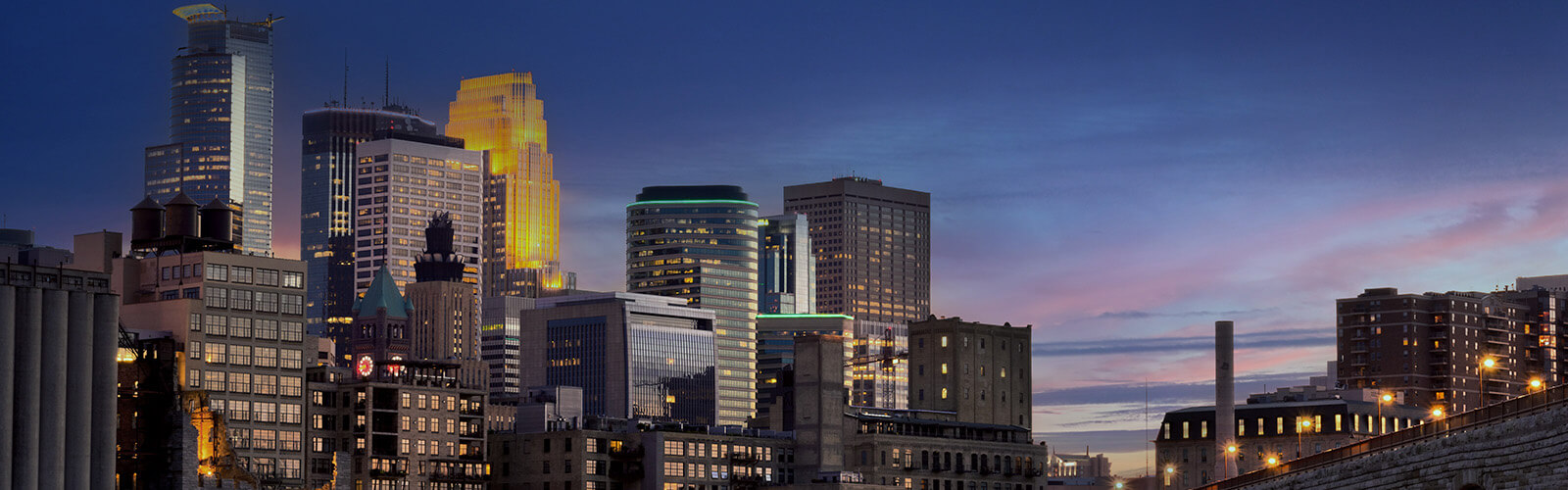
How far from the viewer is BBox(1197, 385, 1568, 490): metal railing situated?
9050 cm

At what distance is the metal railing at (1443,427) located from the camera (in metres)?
90.5

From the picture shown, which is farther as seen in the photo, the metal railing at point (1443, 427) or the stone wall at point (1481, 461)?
the metal railing at point (1443, 427)

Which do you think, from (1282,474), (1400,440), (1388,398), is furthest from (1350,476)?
(1388,398)

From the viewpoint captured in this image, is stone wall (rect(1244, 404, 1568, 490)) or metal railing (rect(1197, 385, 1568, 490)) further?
metal railing (rect(1197, 385, 1568, 490))

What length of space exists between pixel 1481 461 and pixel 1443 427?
620 centimetres

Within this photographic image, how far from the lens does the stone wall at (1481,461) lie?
8619 cm

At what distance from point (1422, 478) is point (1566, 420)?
12.6 m

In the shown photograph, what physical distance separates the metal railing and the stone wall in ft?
1.89

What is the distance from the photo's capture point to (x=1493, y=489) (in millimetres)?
90500

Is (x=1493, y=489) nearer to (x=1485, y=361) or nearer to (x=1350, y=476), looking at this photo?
(x=1350, y=476)

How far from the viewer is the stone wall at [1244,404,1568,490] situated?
8619 centimetres

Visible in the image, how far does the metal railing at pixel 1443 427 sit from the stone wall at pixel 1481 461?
1.89 feet

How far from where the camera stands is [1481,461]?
303ft

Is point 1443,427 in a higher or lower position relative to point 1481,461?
higher
